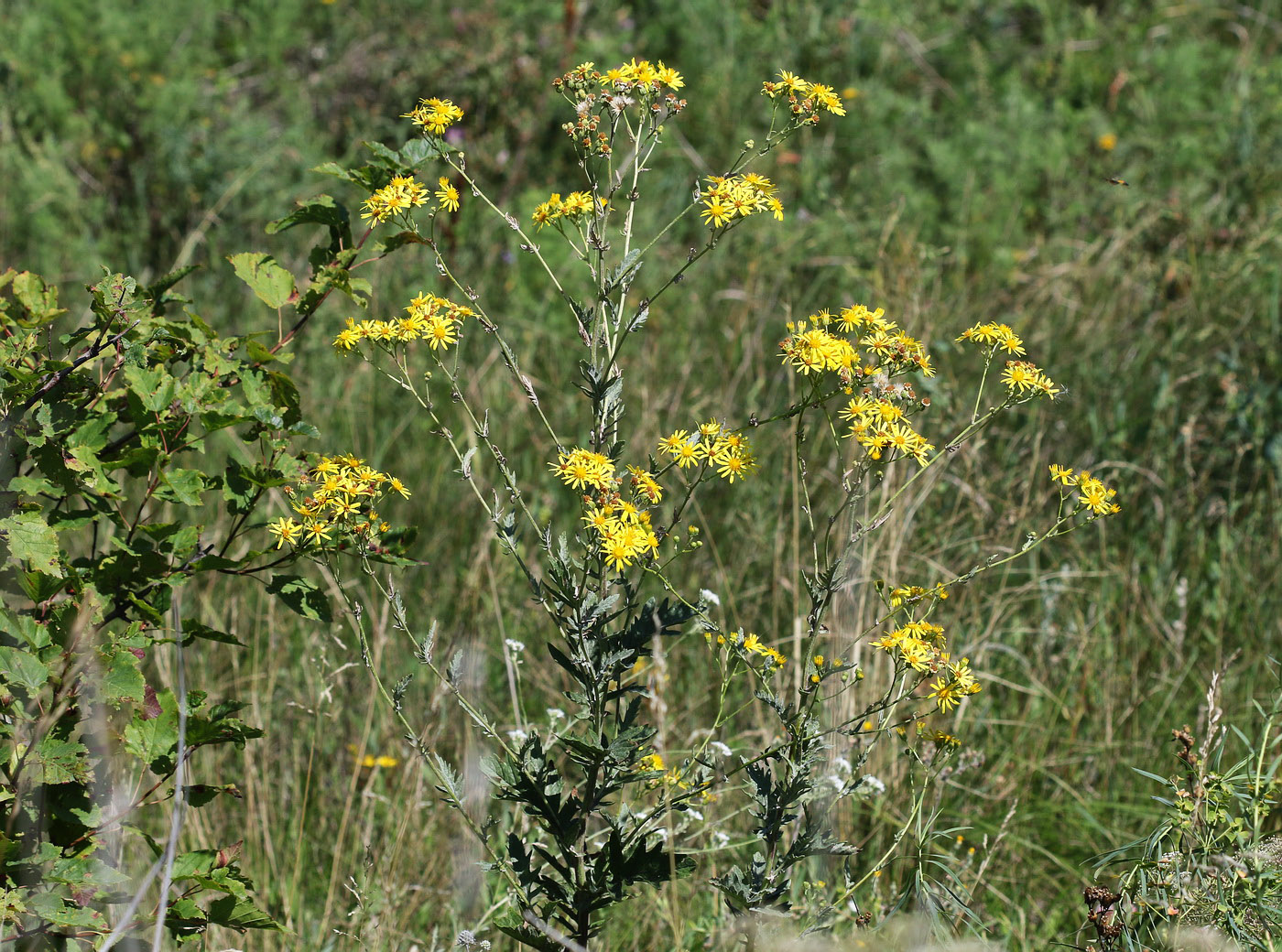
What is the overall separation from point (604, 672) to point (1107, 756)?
166 centimetres

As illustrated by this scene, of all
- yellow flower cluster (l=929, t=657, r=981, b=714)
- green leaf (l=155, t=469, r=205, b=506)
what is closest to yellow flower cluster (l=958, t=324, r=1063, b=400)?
yellow flower cluster (l=929, t=657, r=981, b=714)

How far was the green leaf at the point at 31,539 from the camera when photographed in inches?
58.2

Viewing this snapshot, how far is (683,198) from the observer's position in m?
5.01

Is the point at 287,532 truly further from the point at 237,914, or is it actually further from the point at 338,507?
the point at 237,914

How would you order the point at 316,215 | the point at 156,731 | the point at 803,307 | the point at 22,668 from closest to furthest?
the point at 22,668, the point at 156,731, the point at 316,215, the point at 803,307

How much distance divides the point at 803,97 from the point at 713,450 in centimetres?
62

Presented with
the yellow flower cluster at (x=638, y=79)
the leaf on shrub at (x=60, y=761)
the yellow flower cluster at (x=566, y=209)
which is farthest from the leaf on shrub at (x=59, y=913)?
the yellow flower cluster at (x=638, y=79)

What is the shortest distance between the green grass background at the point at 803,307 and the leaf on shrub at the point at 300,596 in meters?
0.41

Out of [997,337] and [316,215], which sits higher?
[316,215]

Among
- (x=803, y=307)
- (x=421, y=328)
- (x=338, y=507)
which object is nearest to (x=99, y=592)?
(x=338, y=507)

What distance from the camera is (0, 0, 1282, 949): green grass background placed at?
262 centimetres

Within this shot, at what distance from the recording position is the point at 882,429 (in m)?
1.65

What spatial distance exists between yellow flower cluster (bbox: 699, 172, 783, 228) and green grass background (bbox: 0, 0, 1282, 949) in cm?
106

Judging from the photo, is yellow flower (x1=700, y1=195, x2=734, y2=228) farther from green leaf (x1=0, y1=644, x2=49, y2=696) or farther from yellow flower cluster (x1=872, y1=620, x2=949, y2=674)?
green leaf (x1=0, y1=644, x2=49, y2=696)
